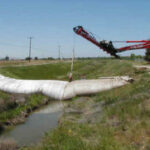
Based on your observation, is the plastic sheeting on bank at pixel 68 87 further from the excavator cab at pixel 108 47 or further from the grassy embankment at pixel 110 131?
the grassy embankment at pixel 110 131

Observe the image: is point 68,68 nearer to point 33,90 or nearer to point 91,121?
point 33,90

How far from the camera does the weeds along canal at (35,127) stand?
13866 millimetres

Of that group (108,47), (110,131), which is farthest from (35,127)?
(108,47)

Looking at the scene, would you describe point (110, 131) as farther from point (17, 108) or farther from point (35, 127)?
point (17, 108)

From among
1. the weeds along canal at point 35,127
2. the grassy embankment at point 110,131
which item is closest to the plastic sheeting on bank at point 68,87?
the weeds along canal at point 35,127

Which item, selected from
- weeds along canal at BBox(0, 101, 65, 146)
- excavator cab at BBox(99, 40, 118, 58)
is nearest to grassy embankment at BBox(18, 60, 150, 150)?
weeds along canal at BBox(0, 101, 65, 146)

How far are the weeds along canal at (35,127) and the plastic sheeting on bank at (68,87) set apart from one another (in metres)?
2.10

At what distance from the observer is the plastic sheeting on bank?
76.5ft

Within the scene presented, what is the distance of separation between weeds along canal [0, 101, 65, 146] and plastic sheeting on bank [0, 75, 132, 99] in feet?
6.90

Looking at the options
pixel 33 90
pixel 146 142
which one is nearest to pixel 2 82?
pixel 33 90

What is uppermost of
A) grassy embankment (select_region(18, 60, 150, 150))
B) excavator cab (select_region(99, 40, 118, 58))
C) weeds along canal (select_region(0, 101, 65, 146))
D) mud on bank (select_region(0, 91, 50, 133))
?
excavator cab (select_region(99, 40, 118, 58))

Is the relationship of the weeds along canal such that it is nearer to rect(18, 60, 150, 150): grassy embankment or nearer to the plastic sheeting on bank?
rect(18, 60, 150, 150): grassy embankment

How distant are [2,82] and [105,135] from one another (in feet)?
74.4

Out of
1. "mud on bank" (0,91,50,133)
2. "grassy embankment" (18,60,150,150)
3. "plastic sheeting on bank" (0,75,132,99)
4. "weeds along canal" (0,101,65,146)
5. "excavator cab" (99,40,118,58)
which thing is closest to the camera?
"grassy embankment" (18,60,150,150)
